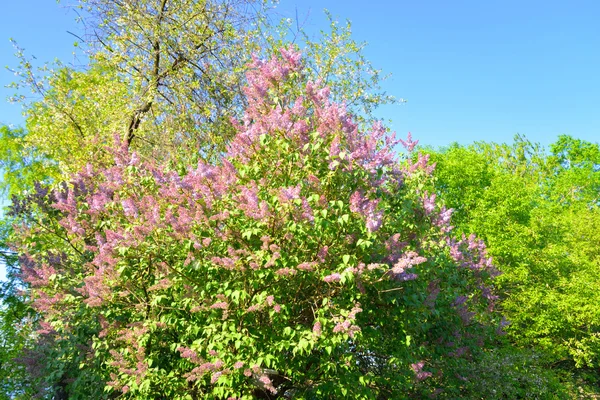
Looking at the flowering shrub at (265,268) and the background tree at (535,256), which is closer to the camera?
the flowering shrub at (265,268)

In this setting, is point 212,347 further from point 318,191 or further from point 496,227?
point 496,227

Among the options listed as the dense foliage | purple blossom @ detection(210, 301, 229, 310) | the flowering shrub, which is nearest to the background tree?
the dense foliage

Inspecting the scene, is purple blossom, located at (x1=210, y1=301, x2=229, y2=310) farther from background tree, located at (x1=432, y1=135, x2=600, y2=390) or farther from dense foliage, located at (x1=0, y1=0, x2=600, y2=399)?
background tree, located at (x1=432, y1=135, x2=600, y2=390)

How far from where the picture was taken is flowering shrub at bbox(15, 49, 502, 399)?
5.99 metres

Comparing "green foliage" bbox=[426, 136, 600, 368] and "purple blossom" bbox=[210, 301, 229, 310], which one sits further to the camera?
"green foliage" bbox=[426, 136, 600, 368]

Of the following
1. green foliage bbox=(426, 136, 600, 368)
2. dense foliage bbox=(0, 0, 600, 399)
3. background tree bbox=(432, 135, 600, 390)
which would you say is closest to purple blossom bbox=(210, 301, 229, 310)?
dense foliage bbox=(0, 0, 600, 399)

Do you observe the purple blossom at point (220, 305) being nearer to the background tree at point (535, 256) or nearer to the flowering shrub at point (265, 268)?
the flowering shrub at point (265, 268)

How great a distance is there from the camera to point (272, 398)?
25.5ft

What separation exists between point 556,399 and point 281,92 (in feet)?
46.4

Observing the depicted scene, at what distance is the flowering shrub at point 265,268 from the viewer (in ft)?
19.6

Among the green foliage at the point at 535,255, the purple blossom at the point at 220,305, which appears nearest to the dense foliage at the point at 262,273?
the purple blossom at the point at 220,305

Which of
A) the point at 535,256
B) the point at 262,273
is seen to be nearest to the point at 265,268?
the point at 262,273

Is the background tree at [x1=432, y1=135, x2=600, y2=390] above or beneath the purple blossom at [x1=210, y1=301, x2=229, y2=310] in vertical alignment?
above

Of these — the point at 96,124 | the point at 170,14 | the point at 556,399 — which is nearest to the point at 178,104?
the point at 170,14
